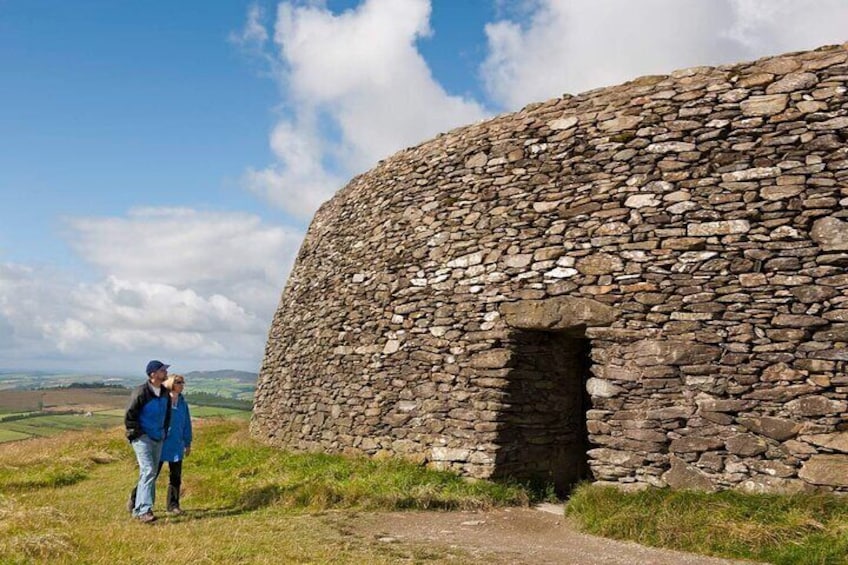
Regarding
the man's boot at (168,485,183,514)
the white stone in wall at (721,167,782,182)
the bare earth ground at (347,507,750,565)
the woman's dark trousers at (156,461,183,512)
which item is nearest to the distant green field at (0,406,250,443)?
the woman's dark trousers at (156,461,183,512)

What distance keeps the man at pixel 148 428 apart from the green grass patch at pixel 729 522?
16.8 ft

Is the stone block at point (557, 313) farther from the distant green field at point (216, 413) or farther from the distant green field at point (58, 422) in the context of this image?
the distant green field at point (58, 422)

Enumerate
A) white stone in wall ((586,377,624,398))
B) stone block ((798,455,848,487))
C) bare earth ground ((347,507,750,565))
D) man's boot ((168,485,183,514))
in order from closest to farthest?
bare earth ground ((347,507,750,565)) < stone block ((798,455,848,487)) < man's boot ((168,485,183,514)) < white stone in wall ((586,377,624,398))

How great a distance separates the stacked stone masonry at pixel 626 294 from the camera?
7.64 metres

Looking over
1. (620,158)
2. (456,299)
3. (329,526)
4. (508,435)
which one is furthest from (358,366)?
(620,158)

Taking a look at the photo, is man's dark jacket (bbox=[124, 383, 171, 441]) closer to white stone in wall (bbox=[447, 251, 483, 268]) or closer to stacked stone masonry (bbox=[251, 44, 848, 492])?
stacked stone masonry (bbox=[251, 44, 848, 492])

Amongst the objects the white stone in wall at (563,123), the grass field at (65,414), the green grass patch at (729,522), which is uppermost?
the white stone in wall at (563,123)

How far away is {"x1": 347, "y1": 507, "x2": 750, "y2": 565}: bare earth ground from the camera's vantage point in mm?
5957

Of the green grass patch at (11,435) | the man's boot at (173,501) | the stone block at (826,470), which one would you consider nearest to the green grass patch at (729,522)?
the stone block at (826,470)

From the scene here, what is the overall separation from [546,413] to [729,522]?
3.54 meters

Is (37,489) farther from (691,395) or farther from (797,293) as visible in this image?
(797,293)

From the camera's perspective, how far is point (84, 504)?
29.9 ft

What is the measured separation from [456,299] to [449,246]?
3.16 ft

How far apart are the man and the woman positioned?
0.24 metres
